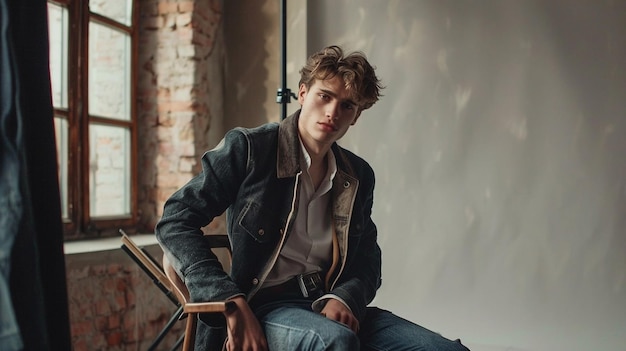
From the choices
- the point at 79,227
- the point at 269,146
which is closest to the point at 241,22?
the point at 79,227

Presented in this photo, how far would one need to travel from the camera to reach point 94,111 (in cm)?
338

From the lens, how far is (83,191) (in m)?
3.24

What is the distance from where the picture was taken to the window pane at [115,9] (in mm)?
3400

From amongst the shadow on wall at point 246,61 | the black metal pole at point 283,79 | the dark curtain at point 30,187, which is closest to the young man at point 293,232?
the dark curtain at point 30,187

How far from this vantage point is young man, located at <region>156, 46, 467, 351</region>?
5.97ft

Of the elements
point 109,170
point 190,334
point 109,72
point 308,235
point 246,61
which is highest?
point 246,61

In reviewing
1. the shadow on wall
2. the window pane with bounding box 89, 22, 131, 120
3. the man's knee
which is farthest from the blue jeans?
the shadow on wall

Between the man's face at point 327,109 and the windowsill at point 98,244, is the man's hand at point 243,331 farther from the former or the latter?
the windowsill at point 98,244

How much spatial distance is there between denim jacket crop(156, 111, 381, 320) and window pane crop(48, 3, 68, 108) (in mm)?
1453

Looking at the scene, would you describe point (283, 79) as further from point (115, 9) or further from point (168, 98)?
point (115, 9)

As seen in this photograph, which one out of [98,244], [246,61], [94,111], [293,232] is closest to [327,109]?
[293,232]

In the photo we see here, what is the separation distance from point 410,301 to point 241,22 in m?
1.73

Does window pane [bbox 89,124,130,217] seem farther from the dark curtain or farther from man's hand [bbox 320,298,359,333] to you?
the dark curtain

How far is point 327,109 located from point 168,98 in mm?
1839
